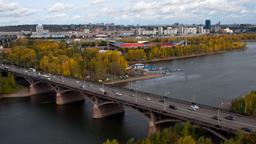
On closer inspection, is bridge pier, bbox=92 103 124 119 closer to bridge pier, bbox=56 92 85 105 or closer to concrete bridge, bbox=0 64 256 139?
concrete bridge, bbox=0 64 256 139

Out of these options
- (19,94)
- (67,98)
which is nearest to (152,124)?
(67,98)

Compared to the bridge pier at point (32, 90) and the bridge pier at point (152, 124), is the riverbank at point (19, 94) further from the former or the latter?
the bridge pier at point (152, 124)

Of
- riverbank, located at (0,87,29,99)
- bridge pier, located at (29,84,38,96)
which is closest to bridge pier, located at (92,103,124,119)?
bridge pier, located at (29,84,38,96)

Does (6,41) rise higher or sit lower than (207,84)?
higher

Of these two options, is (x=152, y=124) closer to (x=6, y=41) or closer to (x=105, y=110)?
(x=105, y=110)

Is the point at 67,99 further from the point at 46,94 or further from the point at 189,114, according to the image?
the point at 189,114

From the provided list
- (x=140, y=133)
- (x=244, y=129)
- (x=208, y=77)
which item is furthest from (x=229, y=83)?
(x=244, y=129)


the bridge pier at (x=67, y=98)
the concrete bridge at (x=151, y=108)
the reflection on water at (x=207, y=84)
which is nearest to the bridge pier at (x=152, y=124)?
the concrete bridge at (x=151, y=108)
